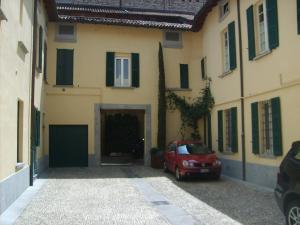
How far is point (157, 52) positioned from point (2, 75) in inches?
494

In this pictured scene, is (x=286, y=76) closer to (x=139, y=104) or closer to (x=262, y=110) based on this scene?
(x=262, y=110)

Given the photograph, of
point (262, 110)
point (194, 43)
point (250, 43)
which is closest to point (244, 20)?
point (250, 43)

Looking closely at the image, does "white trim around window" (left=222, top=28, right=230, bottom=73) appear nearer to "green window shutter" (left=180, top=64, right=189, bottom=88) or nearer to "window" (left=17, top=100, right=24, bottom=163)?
"green window shutter" (left=180, top=64, right=189, bottom=88)

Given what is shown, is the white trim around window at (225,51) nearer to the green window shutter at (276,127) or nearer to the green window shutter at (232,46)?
the green window shutter at (232,46)

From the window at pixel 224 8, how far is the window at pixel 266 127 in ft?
16.5

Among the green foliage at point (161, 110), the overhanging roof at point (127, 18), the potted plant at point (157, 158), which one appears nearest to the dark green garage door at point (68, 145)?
the potted plant at point (157, 158)

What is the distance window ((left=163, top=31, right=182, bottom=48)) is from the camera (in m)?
20.3

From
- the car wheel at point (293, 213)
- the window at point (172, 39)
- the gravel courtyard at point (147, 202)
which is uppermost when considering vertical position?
the window at point (172, 39)

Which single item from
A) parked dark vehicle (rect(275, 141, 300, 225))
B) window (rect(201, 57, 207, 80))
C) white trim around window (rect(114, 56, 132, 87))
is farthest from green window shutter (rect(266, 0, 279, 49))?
white trim around window (rect(114, 56, 132, 87))

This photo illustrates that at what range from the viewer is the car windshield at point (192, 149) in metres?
14.9

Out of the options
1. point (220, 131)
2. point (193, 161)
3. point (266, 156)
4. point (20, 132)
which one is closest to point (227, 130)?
point (220, 131)

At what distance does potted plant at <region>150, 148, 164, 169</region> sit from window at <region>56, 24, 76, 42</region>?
699cm

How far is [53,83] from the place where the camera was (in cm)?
1886

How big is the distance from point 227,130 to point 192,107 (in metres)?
3.51
